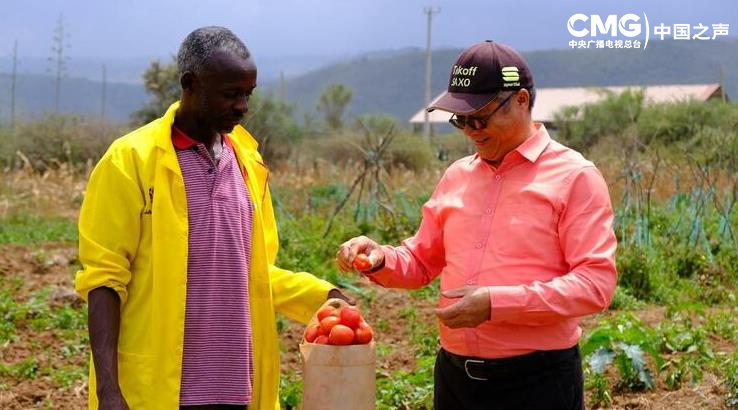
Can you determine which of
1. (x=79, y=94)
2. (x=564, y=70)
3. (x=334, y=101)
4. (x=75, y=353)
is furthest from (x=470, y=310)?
(x=79, y=94)

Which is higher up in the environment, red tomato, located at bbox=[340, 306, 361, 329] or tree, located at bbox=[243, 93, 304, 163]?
red tomato, located at bbox=[340, 306, 361, 329]

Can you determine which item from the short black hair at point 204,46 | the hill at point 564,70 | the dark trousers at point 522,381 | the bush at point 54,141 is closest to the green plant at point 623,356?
the dark trousers at point 522,381

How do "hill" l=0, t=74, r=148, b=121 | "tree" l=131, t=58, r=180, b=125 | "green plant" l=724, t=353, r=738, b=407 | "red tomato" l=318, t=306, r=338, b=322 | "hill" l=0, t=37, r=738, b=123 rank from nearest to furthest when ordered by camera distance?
1. "red tomato" l=318, t=306, r=338, b=322
2. "green plant" l=724, t=353, r=738, b=407
3. "tree" l=131, t=58, r=180, b=125
4. "hill" l=0, t=37, r=738, b=123
5. "hill" l=0, t=74, r=148, b=121

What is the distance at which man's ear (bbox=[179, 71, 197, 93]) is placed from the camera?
9.25 ft

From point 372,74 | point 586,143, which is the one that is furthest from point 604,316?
point 372,74

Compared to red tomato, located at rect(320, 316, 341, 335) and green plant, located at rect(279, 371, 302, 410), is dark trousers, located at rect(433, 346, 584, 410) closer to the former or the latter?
red tomato, located at rect(320, 316, 341, 335)

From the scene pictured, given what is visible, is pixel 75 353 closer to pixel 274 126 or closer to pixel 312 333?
pixel 312 333

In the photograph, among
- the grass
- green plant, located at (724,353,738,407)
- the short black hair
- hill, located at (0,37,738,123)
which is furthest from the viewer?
hill, located at (0,37,738,123)

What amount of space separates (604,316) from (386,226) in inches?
133

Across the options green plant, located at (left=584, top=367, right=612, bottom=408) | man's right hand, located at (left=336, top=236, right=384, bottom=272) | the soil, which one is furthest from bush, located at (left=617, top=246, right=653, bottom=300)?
man's right hand, located at (left=336, top=236, right=384, bottom=272)

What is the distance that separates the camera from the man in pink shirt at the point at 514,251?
2.77 meters

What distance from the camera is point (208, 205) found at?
284 centimetres

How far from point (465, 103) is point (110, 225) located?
0.99 meters

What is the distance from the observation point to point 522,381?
9.55ft
